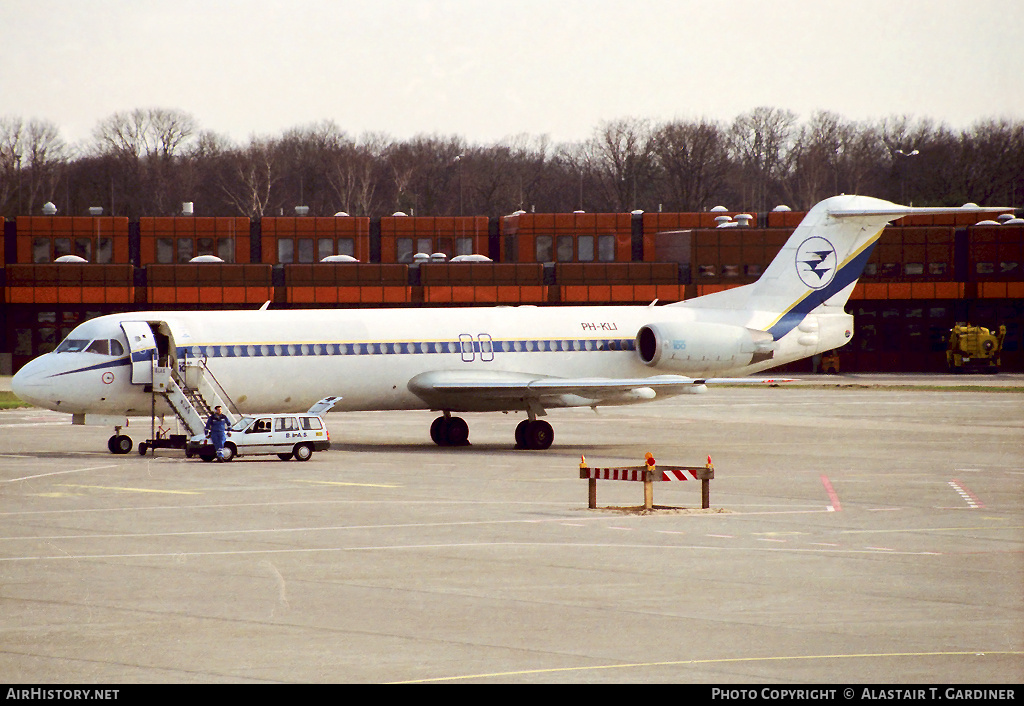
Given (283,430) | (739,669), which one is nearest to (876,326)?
(283,430)

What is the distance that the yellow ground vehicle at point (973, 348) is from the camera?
88812 mm

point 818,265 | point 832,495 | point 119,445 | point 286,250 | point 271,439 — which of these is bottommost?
point 832,495

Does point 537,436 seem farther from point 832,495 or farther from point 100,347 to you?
point 832,495

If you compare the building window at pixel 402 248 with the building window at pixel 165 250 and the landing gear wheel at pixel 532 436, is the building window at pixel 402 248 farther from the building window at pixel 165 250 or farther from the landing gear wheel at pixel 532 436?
the landing gear wheel at pixel 532 436

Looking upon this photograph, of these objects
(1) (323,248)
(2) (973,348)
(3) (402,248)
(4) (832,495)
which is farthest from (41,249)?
(4) (832,495)

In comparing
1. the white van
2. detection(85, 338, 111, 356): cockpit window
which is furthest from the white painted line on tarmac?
detection(85, 338, 111, 356): cockpit window

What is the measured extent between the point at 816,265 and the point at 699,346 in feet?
17.8

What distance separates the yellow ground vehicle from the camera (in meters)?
88.8

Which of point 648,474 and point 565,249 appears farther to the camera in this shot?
point 565,249

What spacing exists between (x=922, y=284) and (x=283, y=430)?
223 ft

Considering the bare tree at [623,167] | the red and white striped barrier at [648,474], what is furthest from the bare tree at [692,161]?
the red and white striped barrier at [648,474]

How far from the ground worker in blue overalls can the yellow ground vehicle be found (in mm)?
67380

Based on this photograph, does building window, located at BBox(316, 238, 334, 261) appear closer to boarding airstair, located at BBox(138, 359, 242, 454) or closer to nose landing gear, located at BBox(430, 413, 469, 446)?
nose landing gear, located at BBox(430, 413, 469, 446)

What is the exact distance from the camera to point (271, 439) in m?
34.3
